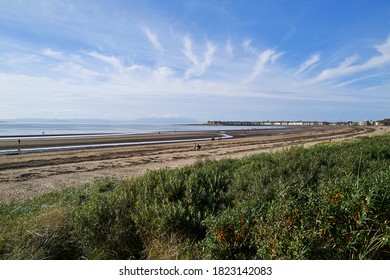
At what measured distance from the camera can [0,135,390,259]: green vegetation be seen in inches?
107

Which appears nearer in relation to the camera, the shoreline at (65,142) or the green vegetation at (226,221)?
the green vegetation at (226,221)

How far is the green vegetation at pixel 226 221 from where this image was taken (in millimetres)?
2707

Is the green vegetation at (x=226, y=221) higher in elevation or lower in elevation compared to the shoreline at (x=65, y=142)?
higher

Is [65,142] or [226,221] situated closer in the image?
[226,221]

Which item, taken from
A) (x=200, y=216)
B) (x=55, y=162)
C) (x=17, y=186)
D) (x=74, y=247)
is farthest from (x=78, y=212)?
(x=55, y=162)

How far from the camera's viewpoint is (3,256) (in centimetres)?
374

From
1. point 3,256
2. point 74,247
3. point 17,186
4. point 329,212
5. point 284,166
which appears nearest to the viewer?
point 329,212

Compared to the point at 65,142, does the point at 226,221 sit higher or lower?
higher

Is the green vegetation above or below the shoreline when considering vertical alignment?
above

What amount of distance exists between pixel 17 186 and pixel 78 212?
35.7 feet

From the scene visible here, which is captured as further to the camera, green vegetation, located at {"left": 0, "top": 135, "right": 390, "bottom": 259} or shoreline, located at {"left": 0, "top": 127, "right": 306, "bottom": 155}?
shoreline, located at {"left": 0, "top": 127, "right": 306, "bottom": 155}

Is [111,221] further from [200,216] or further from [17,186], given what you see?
[17,186]

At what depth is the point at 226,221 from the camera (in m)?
3.39
